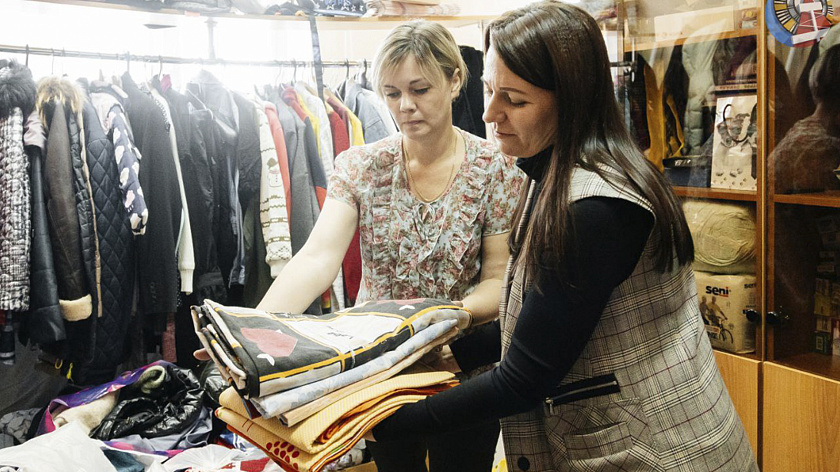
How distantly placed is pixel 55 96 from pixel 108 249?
541 mm

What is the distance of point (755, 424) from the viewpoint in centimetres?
215

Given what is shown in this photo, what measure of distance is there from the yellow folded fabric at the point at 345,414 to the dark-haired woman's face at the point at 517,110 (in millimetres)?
390

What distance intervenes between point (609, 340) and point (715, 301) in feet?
4.77

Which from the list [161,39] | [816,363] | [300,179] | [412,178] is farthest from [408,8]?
[816,363]

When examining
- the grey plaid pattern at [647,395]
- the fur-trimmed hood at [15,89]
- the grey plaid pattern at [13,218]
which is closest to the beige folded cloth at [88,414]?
the grey plaid pattern at [13,218]

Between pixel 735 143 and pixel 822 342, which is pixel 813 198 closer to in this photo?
pixel 735 143

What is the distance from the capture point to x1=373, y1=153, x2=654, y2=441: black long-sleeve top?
90 cm

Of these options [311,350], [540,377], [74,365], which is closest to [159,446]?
[74,365]

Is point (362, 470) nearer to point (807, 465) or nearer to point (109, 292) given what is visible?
point (109, 292)

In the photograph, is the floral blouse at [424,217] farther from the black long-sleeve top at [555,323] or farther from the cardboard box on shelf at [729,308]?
the cardboard box on shelf at [729,308]

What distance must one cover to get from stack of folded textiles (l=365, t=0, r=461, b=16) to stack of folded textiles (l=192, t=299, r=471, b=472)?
211cm

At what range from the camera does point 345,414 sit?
3.28 feet

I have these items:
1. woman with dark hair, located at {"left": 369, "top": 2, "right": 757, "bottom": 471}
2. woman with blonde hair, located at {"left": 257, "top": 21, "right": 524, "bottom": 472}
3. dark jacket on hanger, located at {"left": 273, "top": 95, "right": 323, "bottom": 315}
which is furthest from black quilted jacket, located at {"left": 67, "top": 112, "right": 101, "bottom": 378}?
woman with dark hair, located at {"left": 369, "top": 2, "right": 757, "bottom": 471}

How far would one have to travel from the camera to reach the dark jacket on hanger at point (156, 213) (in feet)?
8.18
